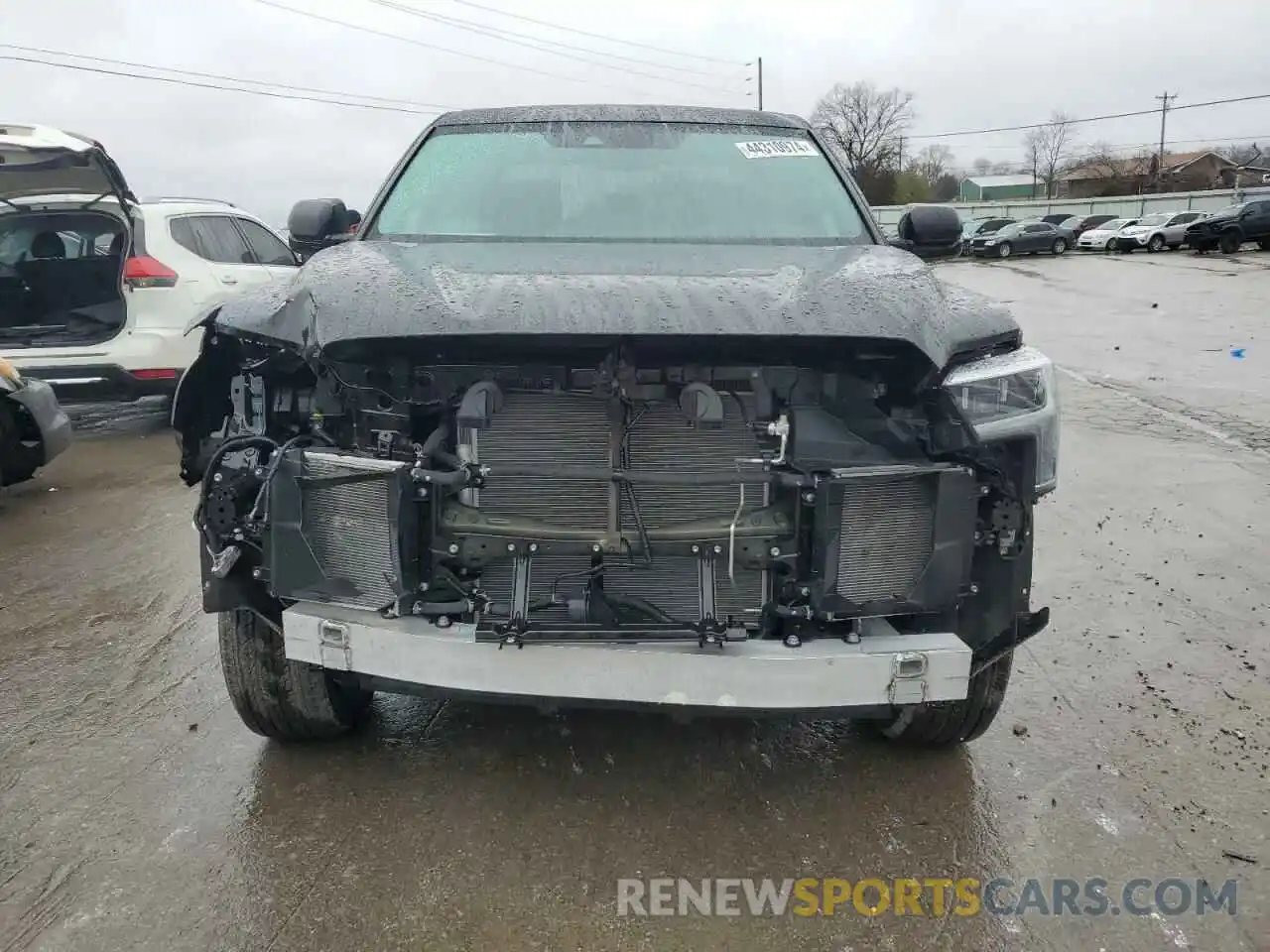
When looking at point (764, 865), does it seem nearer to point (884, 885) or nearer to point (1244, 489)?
point (884, 885)

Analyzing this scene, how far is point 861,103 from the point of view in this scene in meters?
79.0

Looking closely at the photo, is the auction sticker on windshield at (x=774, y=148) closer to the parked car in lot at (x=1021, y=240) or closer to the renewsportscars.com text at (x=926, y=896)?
the renewsportscars.com text at (x=926, y=896)

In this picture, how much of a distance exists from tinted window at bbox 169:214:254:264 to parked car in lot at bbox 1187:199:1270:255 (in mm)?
29706

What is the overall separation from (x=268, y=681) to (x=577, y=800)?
0.93 metres

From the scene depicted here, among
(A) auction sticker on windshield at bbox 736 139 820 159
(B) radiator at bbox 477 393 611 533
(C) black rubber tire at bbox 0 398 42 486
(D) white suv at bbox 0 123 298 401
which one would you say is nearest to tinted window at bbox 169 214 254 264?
(D) white suv at bbox 0 123 298 401

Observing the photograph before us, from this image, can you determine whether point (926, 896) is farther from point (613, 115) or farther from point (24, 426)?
point (24, 426)

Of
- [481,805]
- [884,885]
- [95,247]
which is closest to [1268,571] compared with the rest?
[884,885]

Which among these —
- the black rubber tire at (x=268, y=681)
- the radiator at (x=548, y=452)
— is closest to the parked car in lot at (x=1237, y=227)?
the radiator at (x=548, y=452)

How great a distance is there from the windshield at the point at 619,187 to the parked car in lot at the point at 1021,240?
34.2 meters

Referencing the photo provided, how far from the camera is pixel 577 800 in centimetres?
274

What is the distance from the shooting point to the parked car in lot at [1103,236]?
35.9 metres

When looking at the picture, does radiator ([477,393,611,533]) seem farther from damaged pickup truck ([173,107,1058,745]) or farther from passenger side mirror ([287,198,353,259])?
passenger side mirror ([287,198,353,259])

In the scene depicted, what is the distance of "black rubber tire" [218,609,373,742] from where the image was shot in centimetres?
273

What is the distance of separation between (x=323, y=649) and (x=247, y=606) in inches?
12.8
